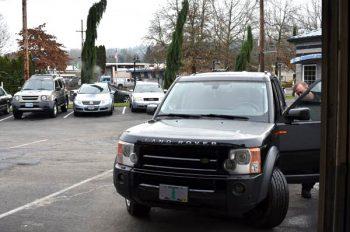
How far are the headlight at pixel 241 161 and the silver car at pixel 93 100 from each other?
17957mm

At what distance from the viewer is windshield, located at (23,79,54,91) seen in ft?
73.7

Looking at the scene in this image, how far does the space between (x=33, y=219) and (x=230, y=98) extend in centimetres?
291

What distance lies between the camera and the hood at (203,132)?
509 centimetres

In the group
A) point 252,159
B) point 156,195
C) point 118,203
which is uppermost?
point 252,159

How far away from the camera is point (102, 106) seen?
2266 centimetres

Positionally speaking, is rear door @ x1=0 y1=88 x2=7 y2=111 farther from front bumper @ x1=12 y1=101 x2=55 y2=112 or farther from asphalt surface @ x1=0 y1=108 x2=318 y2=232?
asphalt surface @ x1=0 y1=108 x2=318 y2=232

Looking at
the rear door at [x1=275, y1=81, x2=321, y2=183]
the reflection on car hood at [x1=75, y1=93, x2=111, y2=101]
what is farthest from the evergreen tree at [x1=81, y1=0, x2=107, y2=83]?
the rear door at [x1=275, y1=81, x2=321, y2=183]

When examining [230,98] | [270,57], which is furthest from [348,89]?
[270,57]

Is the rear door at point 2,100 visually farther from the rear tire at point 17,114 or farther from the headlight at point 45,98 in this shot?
the headlight at point 45,98

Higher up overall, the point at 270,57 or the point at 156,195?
the point at 270,57

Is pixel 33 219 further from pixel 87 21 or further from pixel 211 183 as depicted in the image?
pixel 87 21

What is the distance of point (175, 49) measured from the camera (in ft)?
113

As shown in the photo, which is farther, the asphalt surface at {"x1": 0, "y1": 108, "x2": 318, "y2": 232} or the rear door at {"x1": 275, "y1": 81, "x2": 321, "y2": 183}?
the rear door at {"x1": 275, "y1": 81, "x2": 321, "y2": 183}

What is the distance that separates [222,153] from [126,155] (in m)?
1.11
